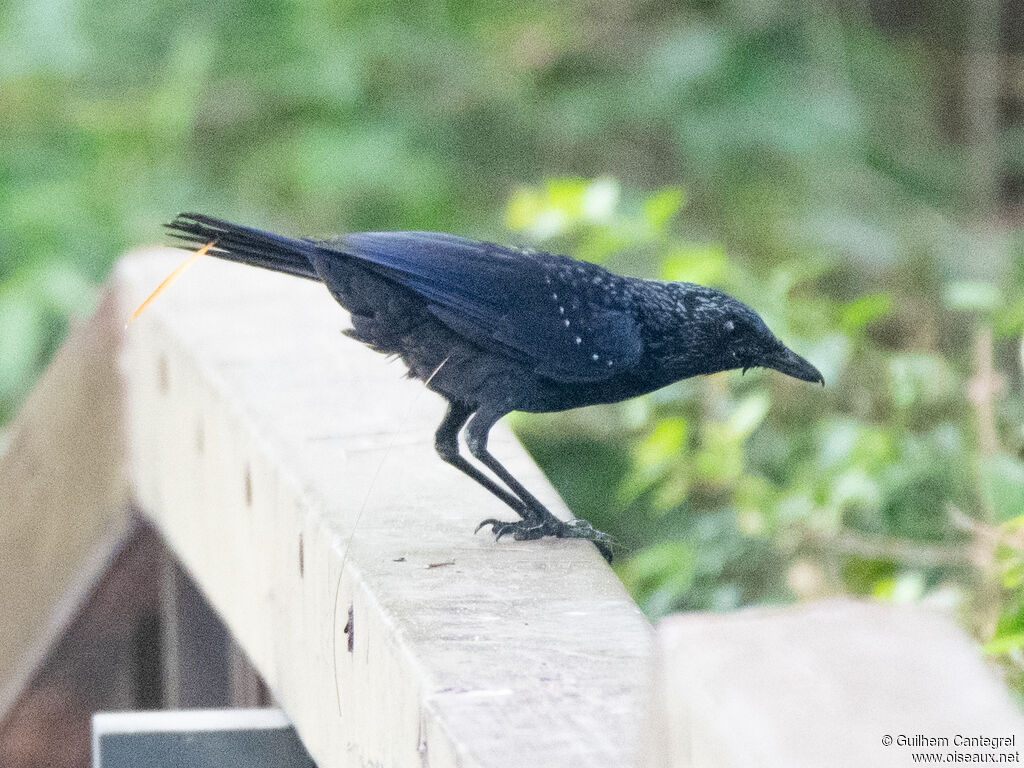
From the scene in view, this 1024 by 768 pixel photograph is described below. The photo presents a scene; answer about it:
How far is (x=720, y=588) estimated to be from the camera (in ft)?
10.6

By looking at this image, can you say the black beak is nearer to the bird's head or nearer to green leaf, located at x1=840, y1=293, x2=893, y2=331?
the bird's head

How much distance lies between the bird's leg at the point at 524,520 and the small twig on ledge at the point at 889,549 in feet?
2.95

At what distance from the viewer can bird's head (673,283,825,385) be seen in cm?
225

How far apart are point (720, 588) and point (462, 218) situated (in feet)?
9.56

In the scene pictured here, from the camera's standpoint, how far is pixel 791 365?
7.58ft

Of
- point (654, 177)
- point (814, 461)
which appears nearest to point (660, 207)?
point (814, 461)

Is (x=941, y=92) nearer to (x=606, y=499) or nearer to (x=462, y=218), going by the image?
(x=462, y=218)

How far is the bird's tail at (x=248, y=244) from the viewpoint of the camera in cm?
201

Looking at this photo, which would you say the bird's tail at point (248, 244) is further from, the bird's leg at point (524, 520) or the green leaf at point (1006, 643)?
the green leaf at point (1006, 643)

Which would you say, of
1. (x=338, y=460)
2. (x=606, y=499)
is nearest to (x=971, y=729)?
(x=338, y=460)

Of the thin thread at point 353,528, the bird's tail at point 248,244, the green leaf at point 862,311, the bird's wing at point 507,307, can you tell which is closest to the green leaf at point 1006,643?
the bird's wing at point 507,307
